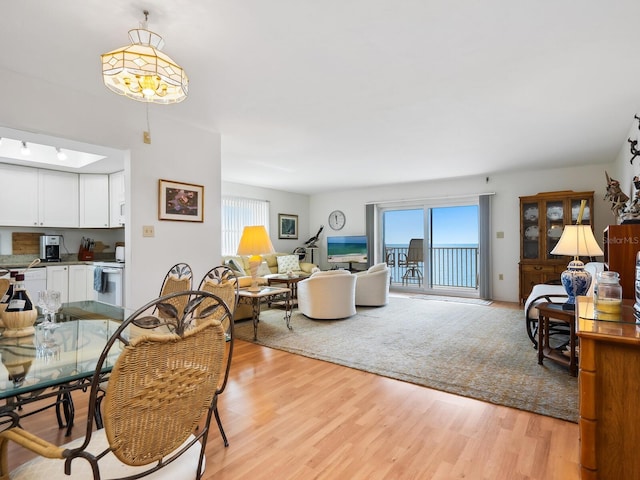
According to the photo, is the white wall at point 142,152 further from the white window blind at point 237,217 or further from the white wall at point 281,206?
the white wall at point 281,206

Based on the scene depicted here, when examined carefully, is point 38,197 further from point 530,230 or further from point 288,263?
point 530,230

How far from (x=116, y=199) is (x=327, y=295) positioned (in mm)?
3402

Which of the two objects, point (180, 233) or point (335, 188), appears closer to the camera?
point (180, 233)

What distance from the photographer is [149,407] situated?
3.05 ft

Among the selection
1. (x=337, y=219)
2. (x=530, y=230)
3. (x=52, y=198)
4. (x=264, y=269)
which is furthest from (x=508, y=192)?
(x=52, y=198)

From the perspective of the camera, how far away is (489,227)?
257 inches

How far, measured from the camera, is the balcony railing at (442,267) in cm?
754

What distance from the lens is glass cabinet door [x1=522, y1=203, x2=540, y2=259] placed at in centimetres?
579

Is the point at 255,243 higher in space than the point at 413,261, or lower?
higher

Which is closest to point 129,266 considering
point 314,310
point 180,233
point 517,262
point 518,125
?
point 180,233

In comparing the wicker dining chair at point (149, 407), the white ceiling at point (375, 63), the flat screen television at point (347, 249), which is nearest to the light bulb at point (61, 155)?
the white ceiling at point (375, 63)

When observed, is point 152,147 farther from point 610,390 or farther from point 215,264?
point 610,390

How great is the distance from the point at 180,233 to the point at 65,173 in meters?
2.82

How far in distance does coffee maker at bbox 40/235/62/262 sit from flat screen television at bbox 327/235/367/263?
209 inches
